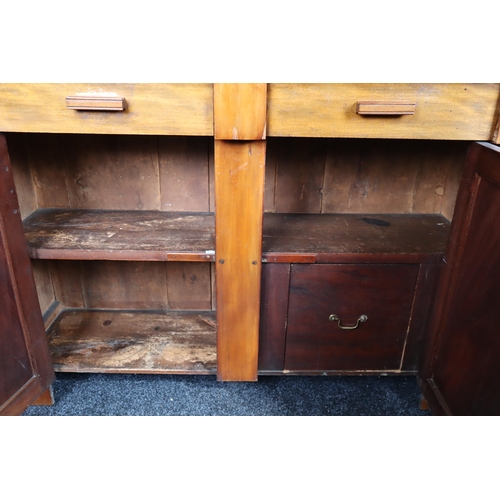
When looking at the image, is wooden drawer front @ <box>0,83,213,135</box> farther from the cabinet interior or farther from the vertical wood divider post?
the cabinet interior

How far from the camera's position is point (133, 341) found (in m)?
1.50

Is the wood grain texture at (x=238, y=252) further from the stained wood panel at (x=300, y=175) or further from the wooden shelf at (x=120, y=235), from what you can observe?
the stained wood panel at (x=300, y=175)

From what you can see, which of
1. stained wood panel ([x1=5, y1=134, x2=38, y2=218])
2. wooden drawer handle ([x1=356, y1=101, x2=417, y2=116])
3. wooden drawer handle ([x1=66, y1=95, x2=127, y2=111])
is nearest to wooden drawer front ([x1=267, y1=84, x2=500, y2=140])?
wooden drawer handle ([x1=356, y1=101, x2=417, y2=116])

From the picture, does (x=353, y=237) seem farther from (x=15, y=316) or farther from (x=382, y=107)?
(x=15, y=316)

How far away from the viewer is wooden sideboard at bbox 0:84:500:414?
998 millimetres

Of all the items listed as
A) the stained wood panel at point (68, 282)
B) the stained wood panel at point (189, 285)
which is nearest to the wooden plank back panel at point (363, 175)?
the stained wood panel at point (189, 285)

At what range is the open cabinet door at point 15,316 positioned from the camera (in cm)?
108

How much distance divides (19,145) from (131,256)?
59cm

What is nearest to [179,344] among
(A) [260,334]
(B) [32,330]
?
(A) [260,334]

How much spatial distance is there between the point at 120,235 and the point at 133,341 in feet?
1.28

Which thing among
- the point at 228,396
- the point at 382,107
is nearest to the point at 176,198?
the point at 228,396

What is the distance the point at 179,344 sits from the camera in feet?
4.89

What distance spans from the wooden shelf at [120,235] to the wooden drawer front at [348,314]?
316 mm
